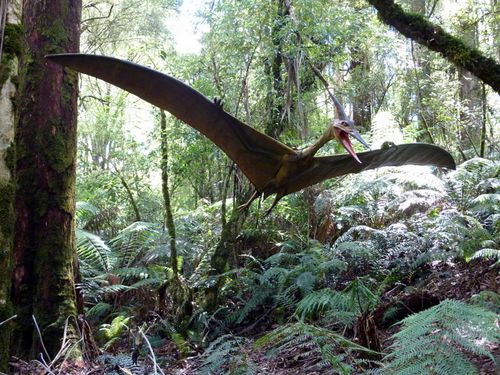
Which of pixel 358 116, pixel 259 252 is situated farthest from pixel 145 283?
pixel 358 116

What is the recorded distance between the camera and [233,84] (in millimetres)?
→ 6727

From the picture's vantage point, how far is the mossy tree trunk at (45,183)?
10.1ft

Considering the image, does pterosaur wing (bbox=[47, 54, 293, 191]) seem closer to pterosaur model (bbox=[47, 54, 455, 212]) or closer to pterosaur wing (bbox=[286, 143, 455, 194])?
pterosaur model (bbox=[47, 54, 455, 212])

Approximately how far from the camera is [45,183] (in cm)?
330

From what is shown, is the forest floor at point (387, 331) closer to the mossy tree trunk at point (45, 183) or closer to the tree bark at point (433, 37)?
the mossy tree trunk at point (45, 183)

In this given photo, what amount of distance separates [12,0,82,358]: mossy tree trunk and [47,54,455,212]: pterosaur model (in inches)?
55.8

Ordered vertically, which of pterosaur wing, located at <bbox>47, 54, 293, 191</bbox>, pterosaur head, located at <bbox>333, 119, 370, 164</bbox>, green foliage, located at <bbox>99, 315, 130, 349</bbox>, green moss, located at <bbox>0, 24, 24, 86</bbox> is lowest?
green foliage, located at <bbox>99, 315, 130, 349</bbox>

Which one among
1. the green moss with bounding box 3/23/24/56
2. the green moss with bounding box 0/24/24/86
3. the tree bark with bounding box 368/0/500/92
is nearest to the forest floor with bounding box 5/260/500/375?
the green moss with bounding box 0/24/24/86

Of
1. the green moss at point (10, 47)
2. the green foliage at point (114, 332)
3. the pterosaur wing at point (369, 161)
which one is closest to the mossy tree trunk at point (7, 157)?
the green moss at point (10, 47)

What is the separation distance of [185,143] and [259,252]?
1873mm

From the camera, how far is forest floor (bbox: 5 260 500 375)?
2.48 meters

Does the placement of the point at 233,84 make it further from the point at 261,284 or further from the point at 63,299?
the point at 63,299

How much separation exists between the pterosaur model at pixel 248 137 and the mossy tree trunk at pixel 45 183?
1.42 meters

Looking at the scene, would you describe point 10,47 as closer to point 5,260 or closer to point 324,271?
point 5,260
